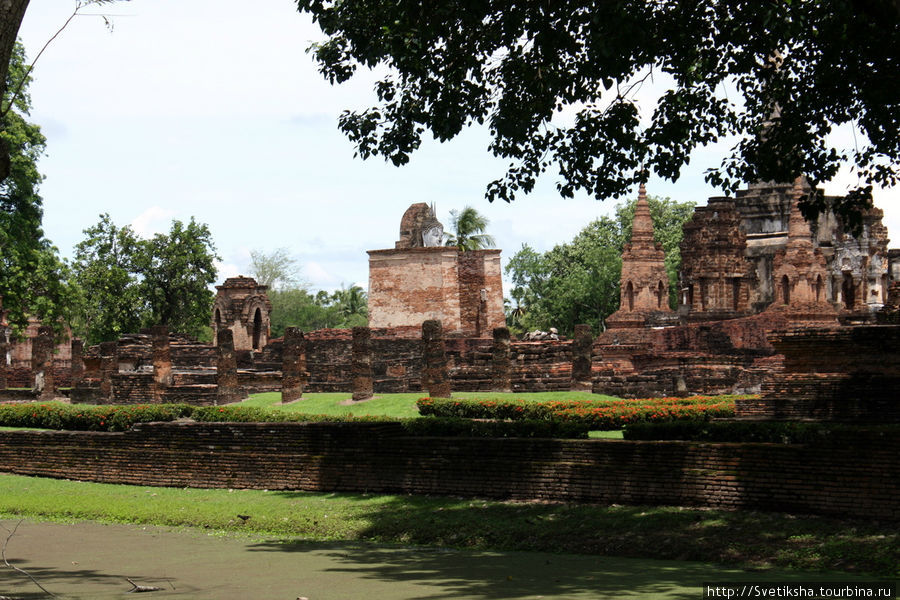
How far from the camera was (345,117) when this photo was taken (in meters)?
12.5

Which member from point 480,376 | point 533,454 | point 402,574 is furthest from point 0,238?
point 402,574

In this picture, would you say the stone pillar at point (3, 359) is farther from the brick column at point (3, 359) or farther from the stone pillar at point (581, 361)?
the stone pillar at point (581, 361)

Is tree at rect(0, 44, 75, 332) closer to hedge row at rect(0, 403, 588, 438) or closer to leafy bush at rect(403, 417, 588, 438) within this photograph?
hedge row at rect(0, 403, 588, 438)

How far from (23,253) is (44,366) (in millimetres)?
3075

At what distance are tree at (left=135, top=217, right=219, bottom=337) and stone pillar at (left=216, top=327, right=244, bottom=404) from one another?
15.7m

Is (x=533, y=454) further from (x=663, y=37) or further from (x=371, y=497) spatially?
(x=663, y=37)

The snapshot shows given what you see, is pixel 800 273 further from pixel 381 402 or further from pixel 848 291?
pixel 381 402

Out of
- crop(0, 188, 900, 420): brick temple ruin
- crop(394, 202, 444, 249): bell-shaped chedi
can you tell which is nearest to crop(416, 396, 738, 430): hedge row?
crop(0, 188, 900, 420): brick temple ruin

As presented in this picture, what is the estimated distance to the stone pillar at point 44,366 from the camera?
29.6m

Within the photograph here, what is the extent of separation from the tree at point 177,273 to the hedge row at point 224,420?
766 inches

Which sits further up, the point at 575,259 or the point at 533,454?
the point at 575,259

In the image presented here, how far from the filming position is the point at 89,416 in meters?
18.2

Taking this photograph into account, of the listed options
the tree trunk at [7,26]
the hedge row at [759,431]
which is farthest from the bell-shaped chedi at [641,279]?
the tree trunk at [7,26]

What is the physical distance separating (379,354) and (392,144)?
1757 cm
